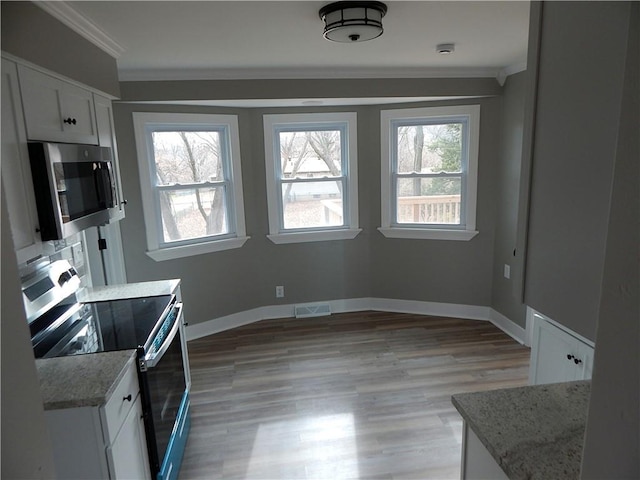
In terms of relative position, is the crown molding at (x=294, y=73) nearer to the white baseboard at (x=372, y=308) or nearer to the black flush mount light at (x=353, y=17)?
the black flush mount light at (x=353, y=17)

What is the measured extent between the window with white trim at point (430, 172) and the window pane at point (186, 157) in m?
1.64

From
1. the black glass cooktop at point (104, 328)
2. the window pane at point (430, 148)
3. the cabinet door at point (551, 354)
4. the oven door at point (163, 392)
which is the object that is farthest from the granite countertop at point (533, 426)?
the window pane at point (430, 148)

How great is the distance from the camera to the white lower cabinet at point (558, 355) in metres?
1.91

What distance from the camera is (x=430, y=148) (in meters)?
3.98

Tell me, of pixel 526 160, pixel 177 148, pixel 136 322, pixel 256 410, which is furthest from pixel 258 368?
pixel 526 160

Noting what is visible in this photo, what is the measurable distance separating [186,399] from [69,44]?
6.76ft

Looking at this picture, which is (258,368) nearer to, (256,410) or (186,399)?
(256,410)

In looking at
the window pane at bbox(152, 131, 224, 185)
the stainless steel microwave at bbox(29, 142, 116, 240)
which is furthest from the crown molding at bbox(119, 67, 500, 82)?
the stainless steel microwave at bbox(29, 142, 116, 240)

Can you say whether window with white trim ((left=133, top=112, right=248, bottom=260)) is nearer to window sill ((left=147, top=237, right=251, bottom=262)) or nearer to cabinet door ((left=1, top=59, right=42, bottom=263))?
window sill ((left=147, top=237, right=251, bottom=262))

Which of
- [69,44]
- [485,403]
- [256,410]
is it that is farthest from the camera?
[256,410]

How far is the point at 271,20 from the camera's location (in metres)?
2.04

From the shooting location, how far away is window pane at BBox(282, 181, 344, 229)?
13.5 ft

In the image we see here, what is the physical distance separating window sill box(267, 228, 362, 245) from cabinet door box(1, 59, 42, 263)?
8.32 feet

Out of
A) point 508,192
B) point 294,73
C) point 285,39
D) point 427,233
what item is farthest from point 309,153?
point 508,192
